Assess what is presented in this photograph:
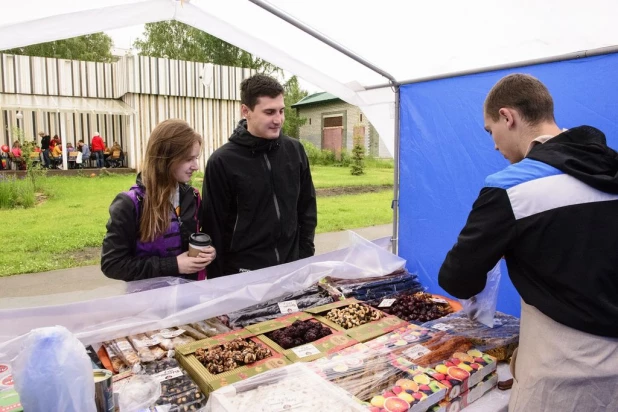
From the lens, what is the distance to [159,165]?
2236 millimetres

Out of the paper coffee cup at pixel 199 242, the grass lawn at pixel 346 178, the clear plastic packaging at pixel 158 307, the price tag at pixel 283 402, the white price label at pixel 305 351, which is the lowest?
the grass lawn at pixel 346 178

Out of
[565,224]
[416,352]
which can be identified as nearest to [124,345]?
Result: [416,352]

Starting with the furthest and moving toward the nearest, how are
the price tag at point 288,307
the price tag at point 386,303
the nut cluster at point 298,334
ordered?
the price tag at point 386,303 → the price tag at point 288,307 → the nut cluster at point 298,334

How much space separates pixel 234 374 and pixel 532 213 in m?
1.17

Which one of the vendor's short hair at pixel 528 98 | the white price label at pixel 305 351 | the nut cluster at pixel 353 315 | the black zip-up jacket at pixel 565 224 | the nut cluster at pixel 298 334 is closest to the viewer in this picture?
the black zip-up jacket at pixel 565 224

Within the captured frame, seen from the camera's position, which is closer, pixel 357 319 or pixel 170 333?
pixel 170 333

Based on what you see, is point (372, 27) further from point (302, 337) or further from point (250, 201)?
point (302, 337)

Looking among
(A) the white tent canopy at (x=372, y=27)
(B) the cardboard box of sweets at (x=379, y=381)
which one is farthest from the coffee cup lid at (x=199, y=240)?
(A) the white tent canopy at (x=372, y=27)

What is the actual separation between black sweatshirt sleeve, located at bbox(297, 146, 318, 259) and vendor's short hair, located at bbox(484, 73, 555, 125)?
159cm

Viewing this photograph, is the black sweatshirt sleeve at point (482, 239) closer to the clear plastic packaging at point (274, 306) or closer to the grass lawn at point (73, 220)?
the clear plastic packaging at point (274, 306)

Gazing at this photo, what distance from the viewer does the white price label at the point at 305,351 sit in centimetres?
186

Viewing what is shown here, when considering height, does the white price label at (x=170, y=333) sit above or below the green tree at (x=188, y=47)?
below

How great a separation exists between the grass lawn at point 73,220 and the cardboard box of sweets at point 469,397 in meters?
6.29

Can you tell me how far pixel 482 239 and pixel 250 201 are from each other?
62.6 inches
